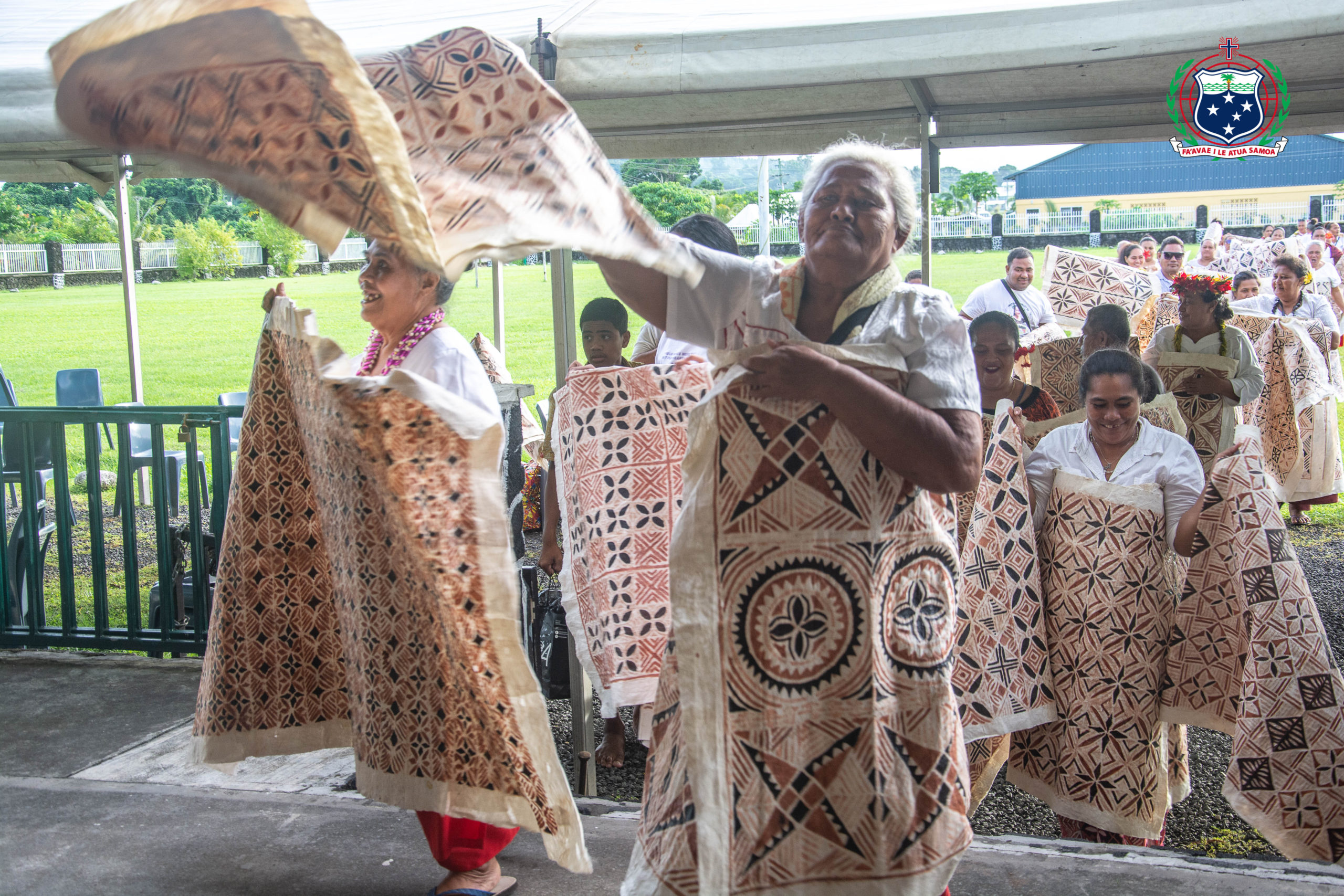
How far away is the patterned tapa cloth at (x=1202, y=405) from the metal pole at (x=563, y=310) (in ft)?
10.9

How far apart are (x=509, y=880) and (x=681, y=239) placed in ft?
6.55

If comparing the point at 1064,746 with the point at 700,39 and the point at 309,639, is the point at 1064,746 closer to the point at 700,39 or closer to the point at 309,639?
the point at 309,639

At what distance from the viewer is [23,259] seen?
36094 mm

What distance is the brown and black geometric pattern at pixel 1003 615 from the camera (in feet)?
11.0

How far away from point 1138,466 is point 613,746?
225 cm

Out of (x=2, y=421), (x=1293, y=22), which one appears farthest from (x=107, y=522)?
(x=1293, y=22)

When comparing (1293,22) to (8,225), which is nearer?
(1293,22)

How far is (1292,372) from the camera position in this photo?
25.5 feet

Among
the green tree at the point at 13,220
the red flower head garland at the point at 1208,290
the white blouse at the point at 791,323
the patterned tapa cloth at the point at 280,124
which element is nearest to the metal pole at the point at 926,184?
the red flower head garland at the point at 1208,290

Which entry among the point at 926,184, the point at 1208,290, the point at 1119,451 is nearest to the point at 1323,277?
the point at 1208,290

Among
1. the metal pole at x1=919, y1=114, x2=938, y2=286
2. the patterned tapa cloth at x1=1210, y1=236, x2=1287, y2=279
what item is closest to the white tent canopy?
the metal pole at x1=919, y1=114, x2=938, y2=286

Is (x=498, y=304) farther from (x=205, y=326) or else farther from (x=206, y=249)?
(x=206, y=249)

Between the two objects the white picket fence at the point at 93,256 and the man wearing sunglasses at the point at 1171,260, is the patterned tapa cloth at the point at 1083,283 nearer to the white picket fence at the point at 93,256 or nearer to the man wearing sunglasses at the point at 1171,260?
the man wearing sunglasses at the point at 1171,260

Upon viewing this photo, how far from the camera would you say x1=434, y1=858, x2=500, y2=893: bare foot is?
2.90 metres
